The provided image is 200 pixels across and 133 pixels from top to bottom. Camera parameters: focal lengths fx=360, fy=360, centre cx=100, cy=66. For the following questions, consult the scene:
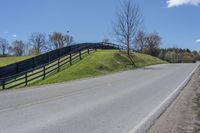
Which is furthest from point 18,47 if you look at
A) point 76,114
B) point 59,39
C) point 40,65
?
point 76,114

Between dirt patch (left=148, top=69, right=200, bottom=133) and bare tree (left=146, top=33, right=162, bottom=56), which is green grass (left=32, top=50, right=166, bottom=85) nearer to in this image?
dirt patch (left=148, top=69, right=200, bottom=133)

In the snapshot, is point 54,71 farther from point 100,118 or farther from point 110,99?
point 100,118

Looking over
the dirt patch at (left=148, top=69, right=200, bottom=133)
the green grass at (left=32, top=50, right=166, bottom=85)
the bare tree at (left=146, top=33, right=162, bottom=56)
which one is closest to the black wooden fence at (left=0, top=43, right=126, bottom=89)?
the green grass at (left=32, top=50, right=166, bottom=85)

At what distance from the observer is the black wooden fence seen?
1200 inches

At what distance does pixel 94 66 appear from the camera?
4062cm

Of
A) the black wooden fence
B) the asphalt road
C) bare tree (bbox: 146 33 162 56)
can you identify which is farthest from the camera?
bare tree (bbox: 146 33 162 56)

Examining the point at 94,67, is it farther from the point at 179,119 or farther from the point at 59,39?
the point at 59,39

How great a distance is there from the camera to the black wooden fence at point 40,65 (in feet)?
100.0

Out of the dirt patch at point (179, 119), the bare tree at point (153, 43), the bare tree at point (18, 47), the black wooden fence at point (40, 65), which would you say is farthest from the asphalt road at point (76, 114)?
the bare tree at point (18, 47)

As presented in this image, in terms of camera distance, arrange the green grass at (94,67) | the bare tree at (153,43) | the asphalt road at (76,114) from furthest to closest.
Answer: the bare tree at (153,43) → the green grass at (94,67) → the asphalt road at (76,114)

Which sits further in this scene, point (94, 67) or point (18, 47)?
point (18, 47)

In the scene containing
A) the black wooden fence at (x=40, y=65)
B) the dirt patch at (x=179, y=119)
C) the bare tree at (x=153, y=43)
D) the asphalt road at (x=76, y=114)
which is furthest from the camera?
the bare tree at (x=153, y=43)

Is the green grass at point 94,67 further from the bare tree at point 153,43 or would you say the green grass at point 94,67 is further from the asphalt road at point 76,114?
the bare tree at point 153,43

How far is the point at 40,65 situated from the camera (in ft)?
133
